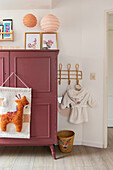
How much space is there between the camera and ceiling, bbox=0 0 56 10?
9.09 ft

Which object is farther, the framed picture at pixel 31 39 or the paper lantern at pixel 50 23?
the framed picture at pixel 31 39

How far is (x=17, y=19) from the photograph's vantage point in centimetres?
299

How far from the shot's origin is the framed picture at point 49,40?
2.96 m

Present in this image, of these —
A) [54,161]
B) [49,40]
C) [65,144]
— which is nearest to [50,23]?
[49,40]

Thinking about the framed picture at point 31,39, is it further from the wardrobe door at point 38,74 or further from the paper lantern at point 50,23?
the wardrobe door at point 38,74

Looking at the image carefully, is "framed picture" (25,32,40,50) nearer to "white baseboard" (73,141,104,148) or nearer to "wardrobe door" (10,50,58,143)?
"wardrobe door" (10,50,58,143)

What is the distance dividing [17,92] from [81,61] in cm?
118

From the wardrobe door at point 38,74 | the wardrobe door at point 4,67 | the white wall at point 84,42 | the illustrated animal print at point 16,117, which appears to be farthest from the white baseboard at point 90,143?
the wardrobe door at point 4,67

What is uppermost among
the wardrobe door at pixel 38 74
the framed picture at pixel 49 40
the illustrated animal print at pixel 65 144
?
the framed picture at pixel 49 40

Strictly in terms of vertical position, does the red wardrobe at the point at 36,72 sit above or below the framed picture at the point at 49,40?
below

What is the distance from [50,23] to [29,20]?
352mm

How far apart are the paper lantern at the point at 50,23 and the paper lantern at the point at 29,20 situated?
0.47 ft

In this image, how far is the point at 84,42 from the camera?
293cm

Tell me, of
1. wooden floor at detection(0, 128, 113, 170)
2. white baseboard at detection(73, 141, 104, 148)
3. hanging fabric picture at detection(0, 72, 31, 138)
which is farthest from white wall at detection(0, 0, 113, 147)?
hanging fabric picture at detection(0, 72, 31, 138)
